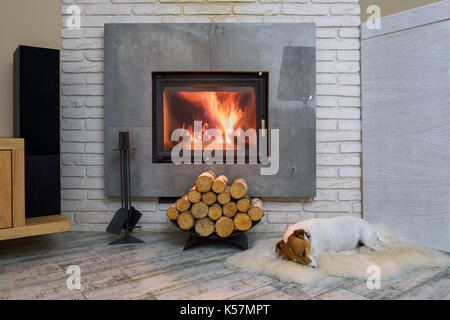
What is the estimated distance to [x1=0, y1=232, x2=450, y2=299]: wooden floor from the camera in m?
1.23

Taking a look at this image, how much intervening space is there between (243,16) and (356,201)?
4.89 ft

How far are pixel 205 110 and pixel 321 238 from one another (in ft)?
3.76

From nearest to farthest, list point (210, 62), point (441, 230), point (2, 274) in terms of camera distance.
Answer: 1. point (2, 274)
2. point (441, 230)
3. point (210, 62)

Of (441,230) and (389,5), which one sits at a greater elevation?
(389,5)

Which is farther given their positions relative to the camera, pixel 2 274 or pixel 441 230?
pixel 441 230

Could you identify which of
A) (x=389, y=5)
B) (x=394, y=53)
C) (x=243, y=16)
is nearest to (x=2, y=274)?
(x=243, y=16)

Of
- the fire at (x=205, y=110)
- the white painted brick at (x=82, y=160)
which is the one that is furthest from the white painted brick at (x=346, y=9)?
the white painted brick at (x=82, y=160)

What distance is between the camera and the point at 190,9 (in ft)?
7.10

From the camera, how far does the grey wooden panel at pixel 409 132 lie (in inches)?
68.4

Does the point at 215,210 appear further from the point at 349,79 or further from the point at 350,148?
the point at 349,79

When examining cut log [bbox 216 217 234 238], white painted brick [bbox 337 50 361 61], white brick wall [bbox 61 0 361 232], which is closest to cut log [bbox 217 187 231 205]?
cut log [bbox 216 217 234 238]

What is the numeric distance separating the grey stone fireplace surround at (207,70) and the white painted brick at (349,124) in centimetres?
21
